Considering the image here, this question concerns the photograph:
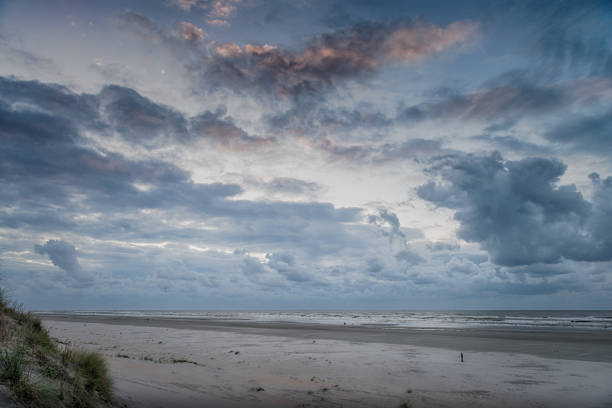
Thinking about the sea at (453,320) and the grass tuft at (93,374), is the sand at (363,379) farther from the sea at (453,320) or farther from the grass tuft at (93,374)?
the sea at (453,320)

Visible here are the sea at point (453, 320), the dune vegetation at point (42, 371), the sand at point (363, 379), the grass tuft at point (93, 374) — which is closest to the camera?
the dune vegetation at point (42, 371)

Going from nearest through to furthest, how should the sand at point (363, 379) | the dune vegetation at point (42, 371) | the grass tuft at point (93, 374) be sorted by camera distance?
the dune vegetation at point (42, 371)
the grass tuft at point (93, 374)
the sand at point (363, 379)

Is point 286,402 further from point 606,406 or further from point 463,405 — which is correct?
point 606,406

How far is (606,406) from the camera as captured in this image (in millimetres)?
12336

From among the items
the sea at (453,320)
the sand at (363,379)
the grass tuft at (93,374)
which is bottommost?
the sea at (453,320)

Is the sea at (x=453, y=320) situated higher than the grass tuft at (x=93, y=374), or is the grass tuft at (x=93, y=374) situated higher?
the grass tuft at (x=93, y=374)

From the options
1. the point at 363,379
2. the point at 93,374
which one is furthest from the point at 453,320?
the point at 93,374

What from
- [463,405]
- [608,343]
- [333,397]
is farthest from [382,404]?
[608,343]

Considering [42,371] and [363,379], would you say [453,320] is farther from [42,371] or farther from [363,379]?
[42,371]

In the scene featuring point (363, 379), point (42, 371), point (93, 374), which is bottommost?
point (363, 379)

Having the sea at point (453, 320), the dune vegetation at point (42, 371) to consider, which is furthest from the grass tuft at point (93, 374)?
the sea at point (453, 320)

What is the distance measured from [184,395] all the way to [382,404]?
6.29 metres

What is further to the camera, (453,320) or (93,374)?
(453,320)

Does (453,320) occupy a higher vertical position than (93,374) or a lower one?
lower
